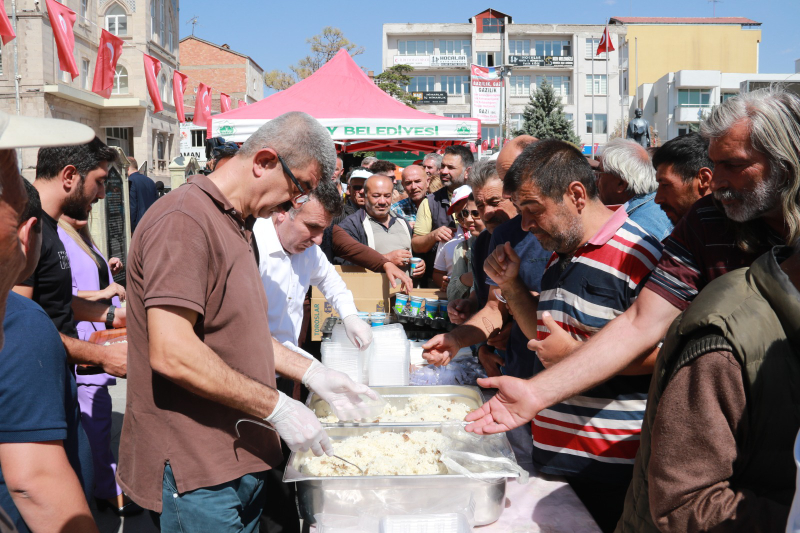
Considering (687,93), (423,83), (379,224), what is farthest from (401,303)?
(423,83)

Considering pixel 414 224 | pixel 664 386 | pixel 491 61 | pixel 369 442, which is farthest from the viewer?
pixel 491 61

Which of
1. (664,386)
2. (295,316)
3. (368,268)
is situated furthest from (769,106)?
(368,268)

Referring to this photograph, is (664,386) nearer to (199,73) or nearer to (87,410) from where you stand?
(87,410)

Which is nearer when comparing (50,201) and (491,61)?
(50,201)

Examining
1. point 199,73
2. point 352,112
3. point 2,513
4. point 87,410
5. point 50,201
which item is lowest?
point 87,410

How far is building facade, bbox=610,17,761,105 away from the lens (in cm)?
5850

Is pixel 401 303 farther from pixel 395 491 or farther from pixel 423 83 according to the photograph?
pixel 423 83

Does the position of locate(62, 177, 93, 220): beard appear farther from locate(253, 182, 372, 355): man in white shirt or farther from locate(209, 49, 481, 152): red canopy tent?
locate(209, 49, 481, 152): red canopy tent

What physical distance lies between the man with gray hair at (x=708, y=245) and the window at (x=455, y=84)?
57960 mm

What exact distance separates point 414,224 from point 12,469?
5.11m

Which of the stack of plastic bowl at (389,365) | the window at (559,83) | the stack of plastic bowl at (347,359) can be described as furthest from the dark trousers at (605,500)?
the window at (559,83)

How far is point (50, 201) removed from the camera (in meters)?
3.18

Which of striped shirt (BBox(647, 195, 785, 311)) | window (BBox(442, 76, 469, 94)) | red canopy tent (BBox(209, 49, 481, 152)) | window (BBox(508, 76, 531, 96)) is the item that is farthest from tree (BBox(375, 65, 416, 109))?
striped shirt (BBox(647, 195, 785, 311))

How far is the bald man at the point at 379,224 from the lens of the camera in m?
5.41
